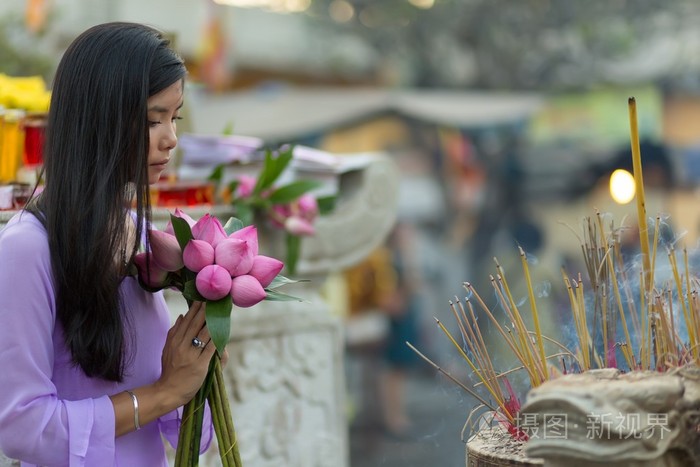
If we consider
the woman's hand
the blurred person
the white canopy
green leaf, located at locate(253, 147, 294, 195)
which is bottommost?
the blurred person

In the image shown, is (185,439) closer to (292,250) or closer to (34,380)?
(34,380)

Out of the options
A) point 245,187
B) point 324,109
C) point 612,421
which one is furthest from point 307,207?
point 324,109

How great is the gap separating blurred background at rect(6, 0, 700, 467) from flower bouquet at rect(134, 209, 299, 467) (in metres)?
3.91

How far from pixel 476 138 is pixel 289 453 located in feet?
20.8

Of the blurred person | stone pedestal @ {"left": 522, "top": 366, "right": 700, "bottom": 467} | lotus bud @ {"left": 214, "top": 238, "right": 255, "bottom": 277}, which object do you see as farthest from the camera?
the blurred person

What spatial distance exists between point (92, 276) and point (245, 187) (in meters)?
1.49

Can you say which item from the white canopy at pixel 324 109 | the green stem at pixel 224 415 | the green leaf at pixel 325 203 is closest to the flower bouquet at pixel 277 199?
the green leaf at pixel 325 203

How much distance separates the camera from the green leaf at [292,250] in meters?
2.86

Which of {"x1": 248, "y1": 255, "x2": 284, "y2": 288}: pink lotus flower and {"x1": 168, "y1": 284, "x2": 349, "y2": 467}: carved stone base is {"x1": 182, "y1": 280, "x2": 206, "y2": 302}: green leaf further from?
{"x1": 168, "y1": 284, "x2": 349, "y2": 467}: carved stone base

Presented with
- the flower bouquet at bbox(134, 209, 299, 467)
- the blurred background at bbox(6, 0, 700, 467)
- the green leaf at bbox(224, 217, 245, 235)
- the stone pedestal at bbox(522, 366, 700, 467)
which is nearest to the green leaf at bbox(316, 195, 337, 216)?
the green leaf at bbox(224, 217, 245, 235)

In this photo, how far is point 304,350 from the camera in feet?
9.63

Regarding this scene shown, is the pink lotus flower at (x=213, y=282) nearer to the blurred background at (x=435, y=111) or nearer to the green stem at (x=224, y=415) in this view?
the green stem at (x=224, y=415)

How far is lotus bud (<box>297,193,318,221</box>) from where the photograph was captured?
2.88m

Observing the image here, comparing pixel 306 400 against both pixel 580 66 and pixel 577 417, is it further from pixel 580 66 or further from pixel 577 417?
pixel 580 66
